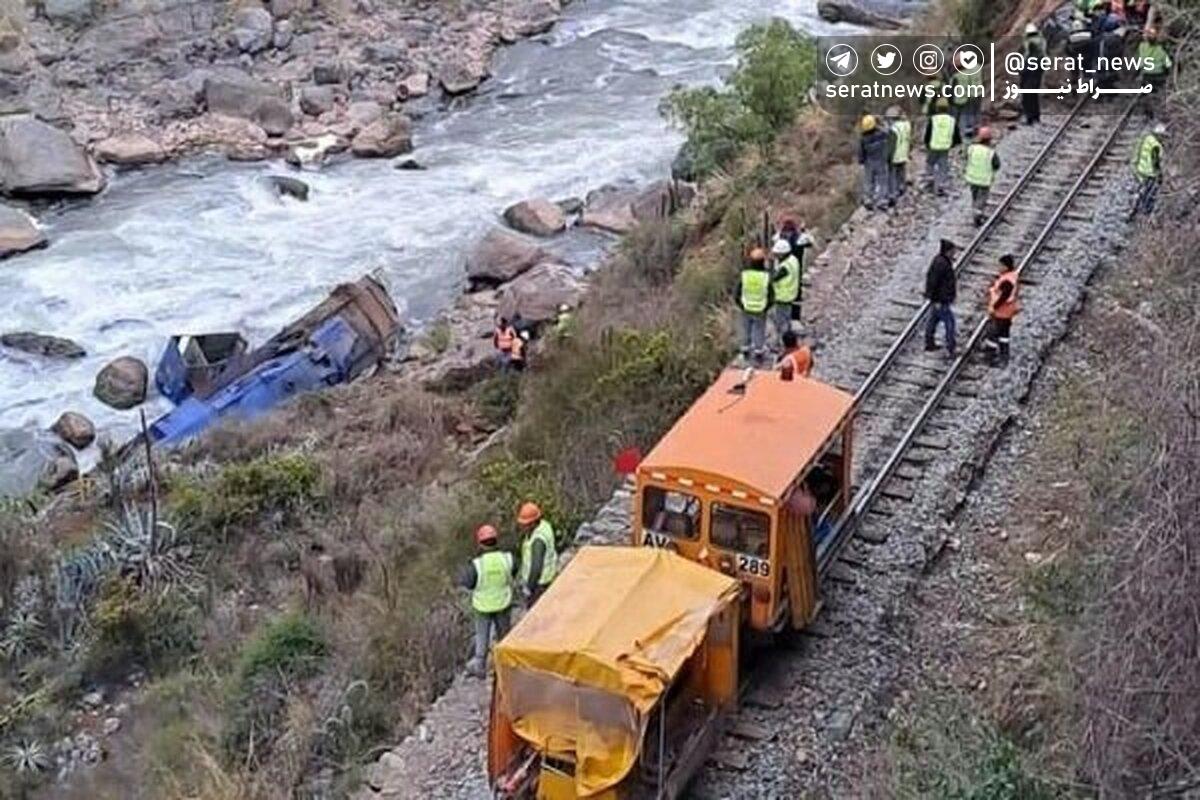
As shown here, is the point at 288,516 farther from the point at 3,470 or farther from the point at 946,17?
the point at 946,17

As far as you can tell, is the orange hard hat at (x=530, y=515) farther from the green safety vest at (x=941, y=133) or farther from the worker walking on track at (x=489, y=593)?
the green safety vest at (x=941, y=133)

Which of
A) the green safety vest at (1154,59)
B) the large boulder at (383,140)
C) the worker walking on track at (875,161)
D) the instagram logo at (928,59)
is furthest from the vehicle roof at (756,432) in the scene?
the large boulder at (383,140)

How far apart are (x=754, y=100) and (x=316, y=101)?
48.8ft

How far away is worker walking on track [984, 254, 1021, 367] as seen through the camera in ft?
58.7

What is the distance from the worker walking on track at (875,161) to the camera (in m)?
21.8

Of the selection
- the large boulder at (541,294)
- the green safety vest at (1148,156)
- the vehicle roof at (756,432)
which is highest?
the vehicle roof at (756,432)

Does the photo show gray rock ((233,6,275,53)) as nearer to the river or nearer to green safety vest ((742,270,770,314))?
the river

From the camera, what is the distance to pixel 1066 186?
22047 millimetres

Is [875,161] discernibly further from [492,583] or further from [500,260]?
[500,260]

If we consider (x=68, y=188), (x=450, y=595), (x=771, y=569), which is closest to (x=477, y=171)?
(x=68, y=188)

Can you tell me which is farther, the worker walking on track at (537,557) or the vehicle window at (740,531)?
the worker walking on track at (537,557)

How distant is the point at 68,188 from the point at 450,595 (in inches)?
916

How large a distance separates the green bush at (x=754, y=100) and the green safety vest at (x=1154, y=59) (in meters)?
6.28

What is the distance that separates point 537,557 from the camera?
1420 centimetres
